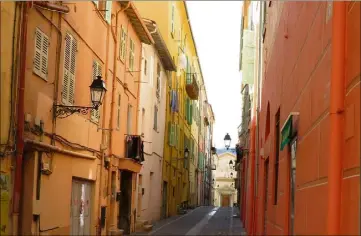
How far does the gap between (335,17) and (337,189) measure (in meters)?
1.19

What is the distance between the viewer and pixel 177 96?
34312 millimetres

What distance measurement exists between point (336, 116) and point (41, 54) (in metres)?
8.57

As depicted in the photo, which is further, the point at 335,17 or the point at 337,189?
the point at 335,17

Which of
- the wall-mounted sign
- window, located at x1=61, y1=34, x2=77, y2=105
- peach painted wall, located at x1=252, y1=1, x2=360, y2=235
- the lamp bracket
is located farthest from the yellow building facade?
the wall-mounted sign

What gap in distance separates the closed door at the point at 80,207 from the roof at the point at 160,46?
375 inches

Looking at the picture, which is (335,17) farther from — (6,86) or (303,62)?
(6,86)

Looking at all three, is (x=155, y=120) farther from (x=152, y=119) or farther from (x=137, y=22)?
(x=137, y=22)

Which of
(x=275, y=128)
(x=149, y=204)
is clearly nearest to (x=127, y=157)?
(x=149, y=204)

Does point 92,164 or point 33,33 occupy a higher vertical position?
point 33,33

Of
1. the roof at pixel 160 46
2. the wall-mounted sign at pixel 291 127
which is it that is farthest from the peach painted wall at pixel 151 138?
the wall-mounted sign at pixel 291 127

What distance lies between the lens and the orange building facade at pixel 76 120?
1100 centimetres

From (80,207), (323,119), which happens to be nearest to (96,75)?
(80,207)

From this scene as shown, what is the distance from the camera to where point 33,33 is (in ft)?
36.3

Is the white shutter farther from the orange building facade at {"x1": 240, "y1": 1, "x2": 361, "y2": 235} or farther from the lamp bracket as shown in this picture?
the orange building facade at {"x1": 240, "y1": 1, "x2": 361, "y2": 235}
